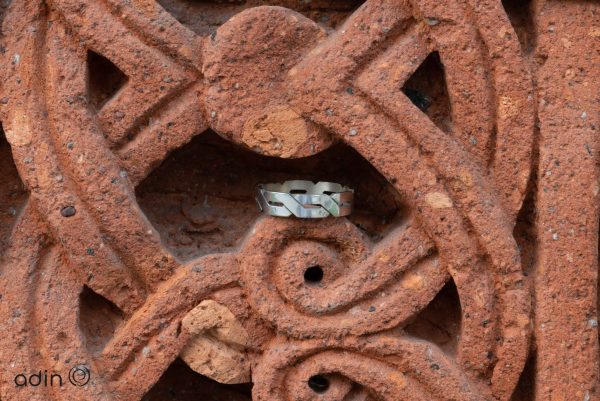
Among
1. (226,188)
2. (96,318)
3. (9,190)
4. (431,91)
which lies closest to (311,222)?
(226,188)

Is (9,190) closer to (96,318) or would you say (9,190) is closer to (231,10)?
(96,318)

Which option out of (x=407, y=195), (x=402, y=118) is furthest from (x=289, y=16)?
(x=407, y=195)

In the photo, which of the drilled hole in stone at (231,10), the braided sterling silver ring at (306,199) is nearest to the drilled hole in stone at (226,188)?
the braided sterling silver ring at (306,199)

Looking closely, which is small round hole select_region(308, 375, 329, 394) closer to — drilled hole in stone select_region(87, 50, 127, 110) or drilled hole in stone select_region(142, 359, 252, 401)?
drilled hole in stone select_region(142, 359, 252, 401)

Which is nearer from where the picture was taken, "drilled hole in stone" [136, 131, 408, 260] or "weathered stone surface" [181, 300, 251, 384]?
"weathered stone surface" [181, 300, 251, 384]

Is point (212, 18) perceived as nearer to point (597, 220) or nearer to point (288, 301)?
point (288, 301)

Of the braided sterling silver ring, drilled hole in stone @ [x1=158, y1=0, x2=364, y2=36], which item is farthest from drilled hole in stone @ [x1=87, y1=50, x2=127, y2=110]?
the braided sterling silver ring
